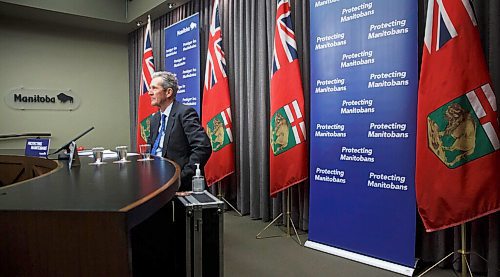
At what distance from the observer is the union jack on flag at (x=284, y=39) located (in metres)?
3.00

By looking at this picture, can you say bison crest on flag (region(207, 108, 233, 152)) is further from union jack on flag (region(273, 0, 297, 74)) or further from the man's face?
the man's face

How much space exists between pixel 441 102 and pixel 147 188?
1730mm

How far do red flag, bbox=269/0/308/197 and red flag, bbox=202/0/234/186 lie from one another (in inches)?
33.1


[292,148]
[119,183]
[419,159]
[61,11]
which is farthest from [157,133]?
[61,11]

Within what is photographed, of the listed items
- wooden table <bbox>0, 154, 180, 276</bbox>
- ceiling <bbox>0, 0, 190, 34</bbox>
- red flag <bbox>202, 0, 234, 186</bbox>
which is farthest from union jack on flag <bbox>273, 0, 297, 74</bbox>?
wooden table <bbox>0, 154, 180, 276</bbox>

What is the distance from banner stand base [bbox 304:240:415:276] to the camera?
224cm

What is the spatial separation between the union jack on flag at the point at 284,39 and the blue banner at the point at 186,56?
1531 mm

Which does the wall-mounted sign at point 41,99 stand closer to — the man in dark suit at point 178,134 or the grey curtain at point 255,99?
the grey curtain at point 255,99

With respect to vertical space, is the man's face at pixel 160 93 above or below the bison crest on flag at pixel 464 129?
above

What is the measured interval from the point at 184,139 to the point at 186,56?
2.42 metres

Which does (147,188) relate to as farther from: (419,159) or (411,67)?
(411,67)

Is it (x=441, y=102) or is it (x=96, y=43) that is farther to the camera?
(x=96, y=43)

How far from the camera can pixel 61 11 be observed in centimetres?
527

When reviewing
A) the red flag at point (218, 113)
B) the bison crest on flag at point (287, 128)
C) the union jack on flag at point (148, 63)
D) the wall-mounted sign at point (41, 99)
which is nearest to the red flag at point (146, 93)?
the union jack on flag at point (148, 63)
